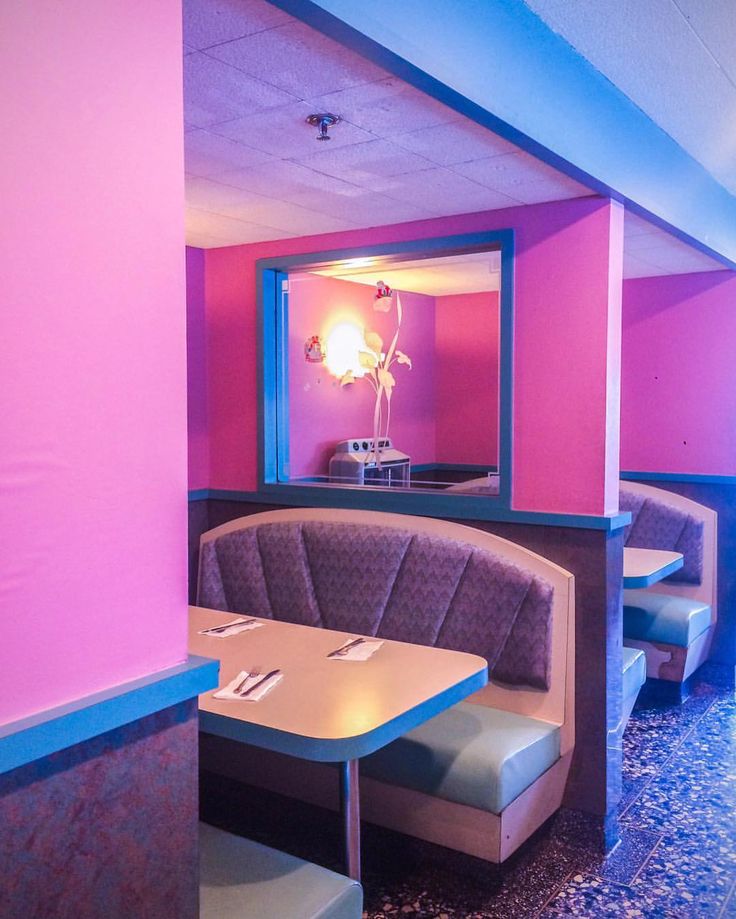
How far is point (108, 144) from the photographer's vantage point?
4.37ft

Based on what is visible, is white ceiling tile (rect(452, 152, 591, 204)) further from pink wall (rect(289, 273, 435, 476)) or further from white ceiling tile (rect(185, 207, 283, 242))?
pink wall (rect(289, 273, 435, 476))

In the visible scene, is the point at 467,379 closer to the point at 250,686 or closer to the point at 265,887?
the point at 250,686

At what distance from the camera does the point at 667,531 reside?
213 inches

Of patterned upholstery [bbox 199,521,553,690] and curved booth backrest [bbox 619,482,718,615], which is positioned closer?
patterned upholstery [bbox 199,521,553,690]

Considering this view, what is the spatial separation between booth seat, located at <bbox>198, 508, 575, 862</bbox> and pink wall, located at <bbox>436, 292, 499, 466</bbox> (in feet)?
9.37

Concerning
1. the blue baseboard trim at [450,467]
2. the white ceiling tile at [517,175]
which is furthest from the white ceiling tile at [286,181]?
the blue baseboard trim at [450,467]

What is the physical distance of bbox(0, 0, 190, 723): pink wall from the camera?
1.22m

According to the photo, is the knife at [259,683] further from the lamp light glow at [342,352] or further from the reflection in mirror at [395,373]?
the lamp light glow at [342,352]

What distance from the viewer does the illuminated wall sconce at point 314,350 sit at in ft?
17.9

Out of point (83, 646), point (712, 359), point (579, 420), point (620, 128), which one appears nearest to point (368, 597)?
point (579, 420)

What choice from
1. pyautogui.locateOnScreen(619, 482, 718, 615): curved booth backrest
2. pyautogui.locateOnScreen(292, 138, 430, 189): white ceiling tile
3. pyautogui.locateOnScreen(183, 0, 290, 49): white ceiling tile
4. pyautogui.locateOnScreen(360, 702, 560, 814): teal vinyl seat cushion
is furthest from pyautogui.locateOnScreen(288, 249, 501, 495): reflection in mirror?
pyautogui.locateOnScreen(183, 0, 290, 49): white ceiling tile

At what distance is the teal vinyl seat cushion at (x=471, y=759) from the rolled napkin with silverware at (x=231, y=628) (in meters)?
0.68

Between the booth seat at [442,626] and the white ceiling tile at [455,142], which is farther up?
the white ceiling tile at [455,142]

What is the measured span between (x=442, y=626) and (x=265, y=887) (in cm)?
177
